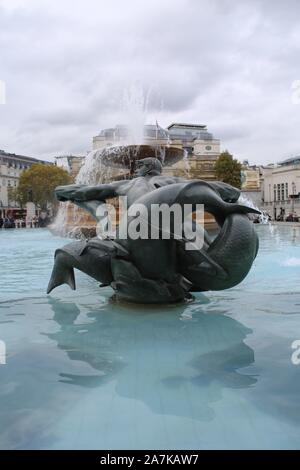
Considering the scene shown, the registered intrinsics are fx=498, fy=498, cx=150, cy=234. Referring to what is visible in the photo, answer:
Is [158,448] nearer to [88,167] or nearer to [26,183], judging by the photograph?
[88,167]

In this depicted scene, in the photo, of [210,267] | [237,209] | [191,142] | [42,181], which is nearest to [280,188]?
[191,142]

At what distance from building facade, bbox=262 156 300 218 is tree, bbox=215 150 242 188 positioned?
1307 cm

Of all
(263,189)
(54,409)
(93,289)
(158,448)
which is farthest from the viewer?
(263,189)

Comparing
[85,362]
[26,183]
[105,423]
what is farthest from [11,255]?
[26,183]

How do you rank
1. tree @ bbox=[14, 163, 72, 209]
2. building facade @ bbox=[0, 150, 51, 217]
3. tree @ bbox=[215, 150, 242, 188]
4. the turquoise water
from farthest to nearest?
building facade @ bbox=[0, 150, 51, 217] < tree @ bbox=[215, 150, 242, 188] < tree @ bbox=[14, 163, 72, 209] < the turquoise water

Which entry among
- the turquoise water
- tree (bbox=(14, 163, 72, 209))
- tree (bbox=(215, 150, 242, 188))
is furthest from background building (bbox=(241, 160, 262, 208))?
the turquoise water

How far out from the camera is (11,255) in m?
12.6

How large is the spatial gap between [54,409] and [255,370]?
1295mm

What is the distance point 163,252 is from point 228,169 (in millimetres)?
45569

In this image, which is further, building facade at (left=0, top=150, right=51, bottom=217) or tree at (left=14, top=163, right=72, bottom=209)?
building facade at (left=0, top=150, right=51, bottom=217)

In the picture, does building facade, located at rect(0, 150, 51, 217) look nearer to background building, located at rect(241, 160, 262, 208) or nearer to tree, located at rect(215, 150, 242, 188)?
background building, located at rect(241, 160, 262, 208)

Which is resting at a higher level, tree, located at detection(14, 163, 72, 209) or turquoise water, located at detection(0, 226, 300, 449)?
tree, located at detection(14, 163, 72, 209)

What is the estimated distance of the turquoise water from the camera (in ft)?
7.77

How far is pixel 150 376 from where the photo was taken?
10.2ft
